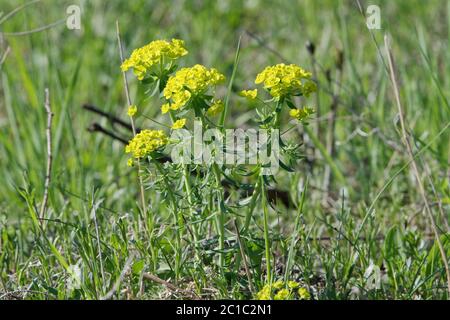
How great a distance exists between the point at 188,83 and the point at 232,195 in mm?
1097

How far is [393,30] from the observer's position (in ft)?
13.4

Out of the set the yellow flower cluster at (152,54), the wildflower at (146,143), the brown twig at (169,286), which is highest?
the yellow flower cluster at (152,54)

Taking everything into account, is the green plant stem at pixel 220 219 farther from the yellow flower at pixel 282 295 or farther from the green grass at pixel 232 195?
the yellow flower at pixel 282 295

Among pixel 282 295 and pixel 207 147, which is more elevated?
pixel 207 147

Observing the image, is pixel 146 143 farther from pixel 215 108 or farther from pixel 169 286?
pixel 169 286

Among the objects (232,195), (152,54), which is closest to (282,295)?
(152,54)

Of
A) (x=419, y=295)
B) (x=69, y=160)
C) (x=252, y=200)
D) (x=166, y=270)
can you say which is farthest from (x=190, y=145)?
(x=69, y=160)

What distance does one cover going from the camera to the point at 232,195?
2.88 meters

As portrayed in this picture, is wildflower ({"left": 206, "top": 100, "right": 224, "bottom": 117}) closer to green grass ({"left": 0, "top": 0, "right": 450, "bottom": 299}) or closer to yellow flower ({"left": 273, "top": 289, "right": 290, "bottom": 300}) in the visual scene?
green grass ({"left": 0, "top": 0, "right": 450, "bottom": 299})

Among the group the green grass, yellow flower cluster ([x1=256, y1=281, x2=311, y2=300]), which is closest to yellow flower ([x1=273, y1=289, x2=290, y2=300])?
yellow flower cluster ([x1=256, y1=281, x2=311, y2=300])

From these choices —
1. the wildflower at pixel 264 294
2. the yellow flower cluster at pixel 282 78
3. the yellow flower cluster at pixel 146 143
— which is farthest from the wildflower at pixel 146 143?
the wildflower at pixel 264 294

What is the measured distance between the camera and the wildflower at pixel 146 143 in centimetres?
188
